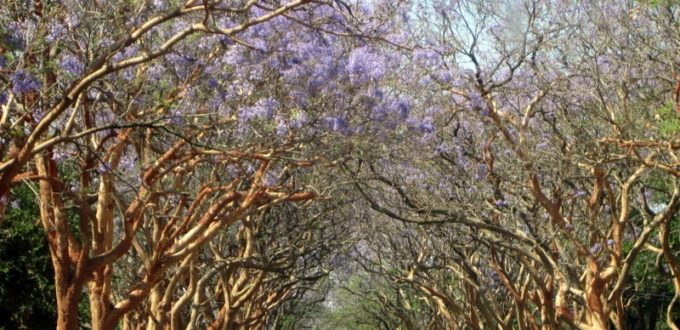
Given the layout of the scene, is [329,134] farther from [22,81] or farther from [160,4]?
[22,81]

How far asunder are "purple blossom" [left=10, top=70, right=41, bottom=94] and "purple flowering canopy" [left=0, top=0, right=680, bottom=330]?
0.02 meters

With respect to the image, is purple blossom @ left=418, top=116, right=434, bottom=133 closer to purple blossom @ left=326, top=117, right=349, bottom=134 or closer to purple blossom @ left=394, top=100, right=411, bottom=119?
purple blossom @ left=394, top=100, right=411, bottom=119

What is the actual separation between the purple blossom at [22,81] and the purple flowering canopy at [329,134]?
0.02 meters

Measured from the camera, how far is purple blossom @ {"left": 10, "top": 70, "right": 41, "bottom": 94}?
34.6 feet

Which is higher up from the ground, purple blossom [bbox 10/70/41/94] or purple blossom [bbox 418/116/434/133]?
purple blossom [bbox 418/116/434/133]

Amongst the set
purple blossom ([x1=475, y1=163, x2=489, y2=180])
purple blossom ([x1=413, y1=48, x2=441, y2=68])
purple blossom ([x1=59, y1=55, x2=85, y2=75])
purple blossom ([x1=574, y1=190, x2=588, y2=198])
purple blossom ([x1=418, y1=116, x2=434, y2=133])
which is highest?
purple blossom ([x1=413, y1=48, x2=441, y2=68])

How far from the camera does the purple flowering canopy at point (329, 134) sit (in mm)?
12633

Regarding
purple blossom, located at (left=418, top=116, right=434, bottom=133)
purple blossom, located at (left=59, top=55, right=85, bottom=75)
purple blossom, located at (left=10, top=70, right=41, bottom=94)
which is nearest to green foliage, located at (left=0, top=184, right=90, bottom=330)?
purple blossom, located at (left=418, top=116, right=434, bottom=133)

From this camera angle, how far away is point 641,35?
16.8 metres

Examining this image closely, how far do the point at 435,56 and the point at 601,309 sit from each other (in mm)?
4484

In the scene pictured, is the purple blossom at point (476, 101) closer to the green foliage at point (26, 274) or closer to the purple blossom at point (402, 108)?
the purple blossom at point (402, 108)

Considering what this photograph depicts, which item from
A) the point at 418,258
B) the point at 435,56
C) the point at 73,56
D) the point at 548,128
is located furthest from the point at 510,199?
the point at 73,56

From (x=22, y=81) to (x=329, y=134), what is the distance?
6001 millimetres

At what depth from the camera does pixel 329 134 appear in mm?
16000
